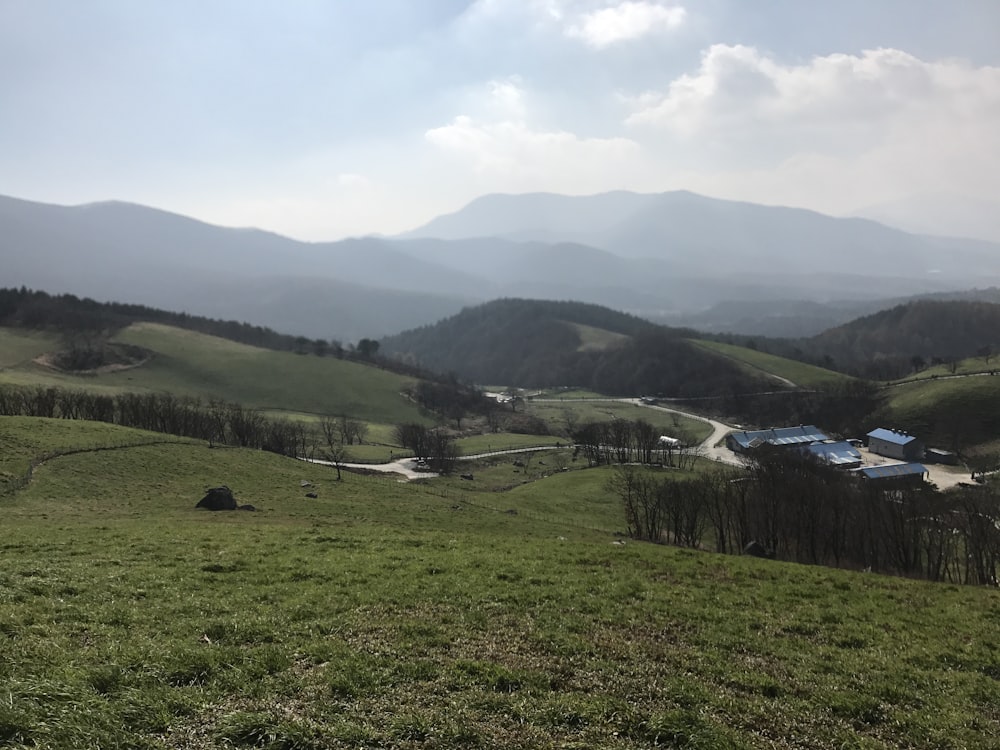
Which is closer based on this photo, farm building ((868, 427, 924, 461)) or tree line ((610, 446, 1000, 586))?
tree line ((610, 446, 1000, 586))

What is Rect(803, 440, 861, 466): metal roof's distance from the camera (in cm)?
12438

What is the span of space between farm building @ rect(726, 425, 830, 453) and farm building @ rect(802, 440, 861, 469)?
Result: 5.49 metres

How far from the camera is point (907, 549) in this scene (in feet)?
138

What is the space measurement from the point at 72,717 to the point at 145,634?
Answer: 4.62m

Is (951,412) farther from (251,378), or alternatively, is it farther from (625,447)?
(251,378)

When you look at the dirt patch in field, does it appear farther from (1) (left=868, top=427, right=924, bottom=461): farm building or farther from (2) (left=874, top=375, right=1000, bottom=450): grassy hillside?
(2) (left=874, top=375, right=1000, bottom=450): grassy hillside

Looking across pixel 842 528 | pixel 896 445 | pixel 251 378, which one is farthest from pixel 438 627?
pixel 251 378

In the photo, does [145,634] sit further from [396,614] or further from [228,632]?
[396,614]

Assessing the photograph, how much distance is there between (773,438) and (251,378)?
15257cm

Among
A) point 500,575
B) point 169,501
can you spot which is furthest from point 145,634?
point 169,501

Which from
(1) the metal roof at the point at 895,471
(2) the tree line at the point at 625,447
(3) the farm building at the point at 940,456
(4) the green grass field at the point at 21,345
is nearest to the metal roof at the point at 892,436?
(3) the farm building at the point at 940,456

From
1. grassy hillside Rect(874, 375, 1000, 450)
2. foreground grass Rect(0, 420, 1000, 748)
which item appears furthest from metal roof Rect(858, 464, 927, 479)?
foreground grass Rect(0, 420, 1000, 748)

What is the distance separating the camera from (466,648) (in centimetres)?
1334

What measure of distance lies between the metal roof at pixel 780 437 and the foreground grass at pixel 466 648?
12321 cm
